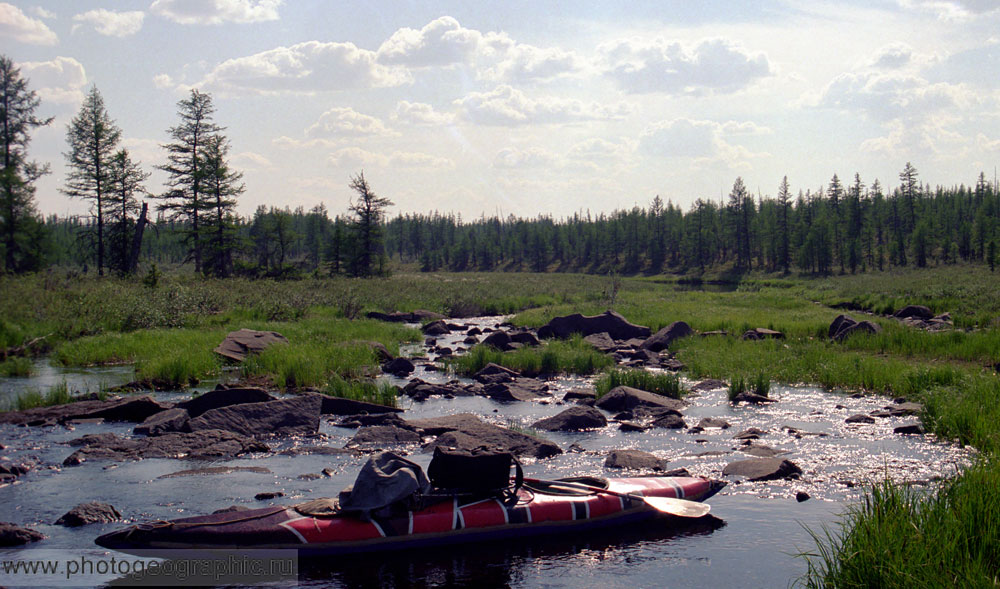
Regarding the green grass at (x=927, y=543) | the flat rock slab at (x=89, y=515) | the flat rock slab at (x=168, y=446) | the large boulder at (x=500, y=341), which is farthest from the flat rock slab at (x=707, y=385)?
the flat rock slab at (x=89, y=515)

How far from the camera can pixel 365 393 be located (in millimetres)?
16688

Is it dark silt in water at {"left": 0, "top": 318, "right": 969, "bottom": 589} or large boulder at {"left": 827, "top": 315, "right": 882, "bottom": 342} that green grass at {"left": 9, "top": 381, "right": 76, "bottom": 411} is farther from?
large boulder at {"left": 827, "top": 315, "right": 882, "bottom": 342}

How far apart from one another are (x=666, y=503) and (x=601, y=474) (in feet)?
6.93

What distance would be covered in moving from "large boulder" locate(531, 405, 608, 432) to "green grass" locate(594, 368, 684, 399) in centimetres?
244

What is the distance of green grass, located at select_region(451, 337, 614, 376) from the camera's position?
21.3 meters

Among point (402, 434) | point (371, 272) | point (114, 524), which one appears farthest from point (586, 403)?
point (371, 272)

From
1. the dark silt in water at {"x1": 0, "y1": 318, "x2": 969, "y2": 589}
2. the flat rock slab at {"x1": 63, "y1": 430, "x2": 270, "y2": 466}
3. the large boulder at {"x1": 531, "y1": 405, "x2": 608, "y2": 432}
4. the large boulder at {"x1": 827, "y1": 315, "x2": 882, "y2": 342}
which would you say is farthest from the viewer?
the large boulder at {"x1": 827, "y1": 315, "x2": 882, "y2": 342}

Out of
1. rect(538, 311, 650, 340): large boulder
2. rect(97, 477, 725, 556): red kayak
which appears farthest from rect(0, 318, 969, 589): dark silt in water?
rect(538, 311, 650, 340): large boulder

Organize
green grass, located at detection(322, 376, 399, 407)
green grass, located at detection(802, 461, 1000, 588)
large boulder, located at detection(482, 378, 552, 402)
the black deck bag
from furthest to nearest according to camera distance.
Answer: large boulder, located at detection(482, 378, 552, 402) → green grass, located at detection(322, 376, 399, 407) → the black deck bag → green grass, located at detection(802, 461, 1000, 588)

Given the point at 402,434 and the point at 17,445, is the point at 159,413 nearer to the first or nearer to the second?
the point at 17,445

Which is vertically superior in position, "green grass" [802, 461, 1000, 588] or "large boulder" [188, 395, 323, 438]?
"green grass" [802, 461, 1000, 588]

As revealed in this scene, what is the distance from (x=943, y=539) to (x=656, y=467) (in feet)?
19.1

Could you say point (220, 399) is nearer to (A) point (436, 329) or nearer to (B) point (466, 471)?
(B) point (466, 471)

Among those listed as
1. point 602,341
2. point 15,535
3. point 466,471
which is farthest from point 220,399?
point 602,341
